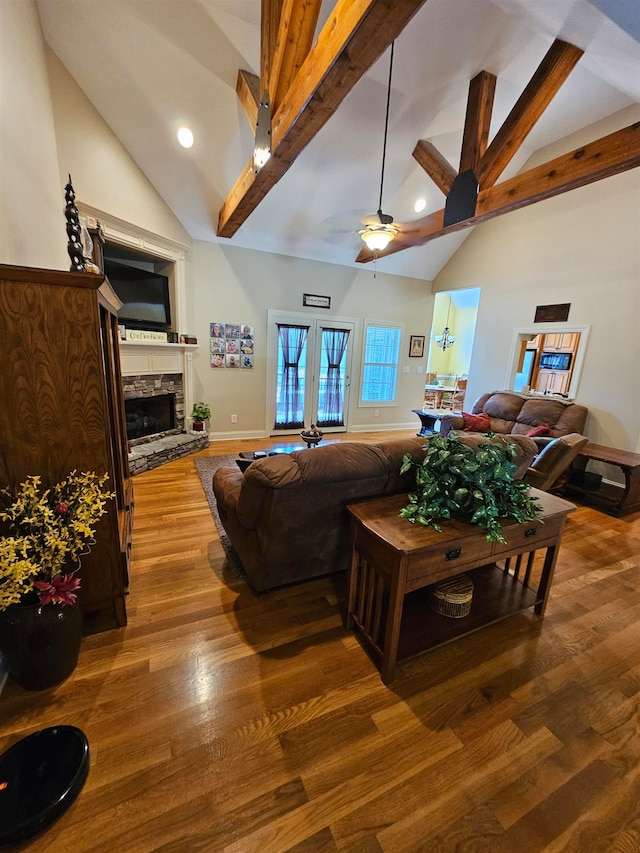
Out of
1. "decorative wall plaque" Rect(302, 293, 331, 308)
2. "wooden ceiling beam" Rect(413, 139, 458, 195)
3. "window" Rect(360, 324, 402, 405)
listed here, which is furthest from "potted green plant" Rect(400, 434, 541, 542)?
"window" Rect(360, 324, 402, 405)

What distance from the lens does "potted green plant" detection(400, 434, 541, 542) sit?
1.56 meters

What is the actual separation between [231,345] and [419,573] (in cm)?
468

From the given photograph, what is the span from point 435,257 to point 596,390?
3.60m

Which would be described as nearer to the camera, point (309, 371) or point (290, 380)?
point (290, 380)

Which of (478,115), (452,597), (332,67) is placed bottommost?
(452,597)

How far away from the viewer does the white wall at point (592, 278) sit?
4.20 meters

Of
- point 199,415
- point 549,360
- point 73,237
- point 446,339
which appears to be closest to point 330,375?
point 199,415

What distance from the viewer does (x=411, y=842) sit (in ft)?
3.48

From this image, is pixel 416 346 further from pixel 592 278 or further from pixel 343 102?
pixel 343 102

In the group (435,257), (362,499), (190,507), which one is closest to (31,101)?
(190,507)

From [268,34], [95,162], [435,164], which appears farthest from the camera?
[435,164]

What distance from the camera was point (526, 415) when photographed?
16.4ft

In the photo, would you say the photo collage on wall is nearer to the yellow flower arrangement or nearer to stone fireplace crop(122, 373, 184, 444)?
stone fireplace crop(122, 373, 184, 444)

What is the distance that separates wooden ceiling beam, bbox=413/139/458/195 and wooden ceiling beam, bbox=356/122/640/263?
0.32 m
